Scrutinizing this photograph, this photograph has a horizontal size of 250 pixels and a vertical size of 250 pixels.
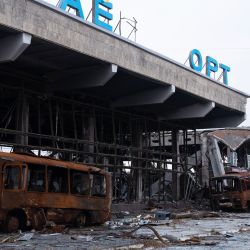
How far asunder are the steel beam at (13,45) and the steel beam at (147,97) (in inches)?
393

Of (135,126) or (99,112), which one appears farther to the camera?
(135,126)

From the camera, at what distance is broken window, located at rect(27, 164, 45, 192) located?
629 inches

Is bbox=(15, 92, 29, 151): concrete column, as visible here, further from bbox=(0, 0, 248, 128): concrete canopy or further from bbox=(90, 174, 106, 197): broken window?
bbox=(90, 174, 106, 197): broken window

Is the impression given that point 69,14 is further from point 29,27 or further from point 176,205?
point 176,205

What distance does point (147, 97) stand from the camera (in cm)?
2745

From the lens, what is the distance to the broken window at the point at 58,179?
17031mm

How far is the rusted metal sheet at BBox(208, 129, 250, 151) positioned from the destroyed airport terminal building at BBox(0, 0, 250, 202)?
153 inches

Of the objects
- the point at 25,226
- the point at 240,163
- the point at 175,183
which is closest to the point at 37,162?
the point at 25,226

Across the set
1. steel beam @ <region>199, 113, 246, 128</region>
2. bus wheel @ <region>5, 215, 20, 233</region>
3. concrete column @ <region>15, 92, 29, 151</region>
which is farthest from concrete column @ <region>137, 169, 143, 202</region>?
bus wheel @ <region>5, 215, 20, 233</region>

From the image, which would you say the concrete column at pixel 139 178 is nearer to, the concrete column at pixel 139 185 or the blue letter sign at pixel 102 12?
the concrete column at pixel 139 185

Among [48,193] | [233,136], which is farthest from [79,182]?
[233,136]

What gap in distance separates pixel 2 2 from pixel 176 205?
19.4 m

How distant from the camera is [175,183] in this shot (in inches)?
1368

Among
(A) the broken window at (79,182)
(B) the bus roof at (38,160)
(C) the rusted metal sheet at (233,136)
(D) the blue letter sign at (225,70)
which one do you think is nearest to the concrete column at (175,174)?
(D) the blue letter sign at (225,70)
